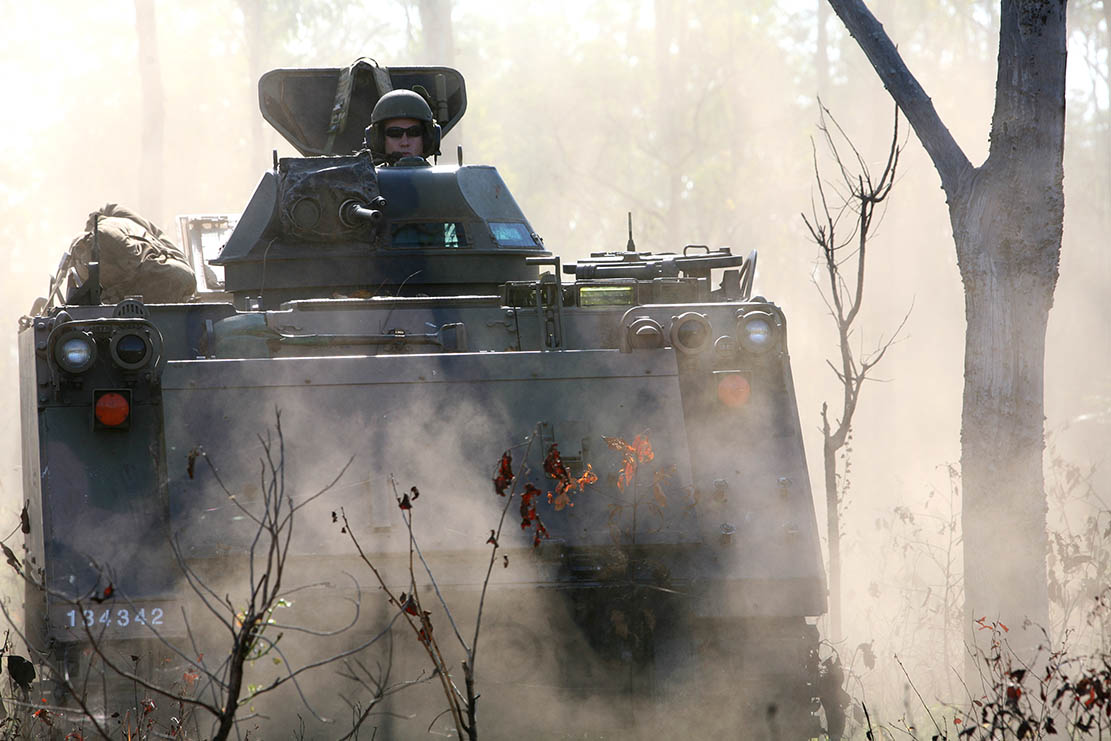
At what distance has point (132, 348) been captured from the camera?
5.39 meters

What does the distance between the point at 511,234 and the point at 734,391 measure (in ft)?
8.08

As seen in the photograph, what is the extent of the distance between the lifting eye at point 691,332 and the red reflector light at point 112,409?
87.6 inches

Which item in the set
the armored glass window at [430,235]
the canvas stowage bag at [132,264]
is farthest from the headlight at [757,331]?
the canvas stowage bag at [132,264]

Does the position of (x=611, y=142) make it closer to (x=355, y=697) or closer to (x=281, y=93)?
(x=281, y=93)

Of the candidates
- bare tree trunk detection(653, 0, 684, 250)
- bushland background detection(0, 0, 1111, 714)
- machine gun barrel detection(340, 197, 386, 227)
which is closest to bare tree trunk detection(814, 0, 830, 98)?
bushland background detection(0, 0, 1111, 714)

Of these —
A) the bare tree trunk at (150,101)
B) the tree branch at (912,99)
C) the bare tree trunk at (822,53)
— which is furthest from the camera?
the bare tree trunk at (822,53)

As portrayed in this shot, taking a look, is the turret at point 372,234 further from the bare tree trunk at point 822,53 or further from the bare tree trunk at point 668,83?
the bare tree trunk at point 822,53

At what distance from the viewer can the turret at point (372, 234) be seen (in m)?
7.12

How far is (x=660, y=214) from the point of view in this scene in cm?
3688

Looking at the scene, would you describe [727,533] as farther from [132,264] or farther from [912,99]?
[132,264]

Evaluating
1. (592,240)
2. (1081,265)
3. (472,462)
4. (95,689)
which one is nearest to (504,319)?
(472,462)

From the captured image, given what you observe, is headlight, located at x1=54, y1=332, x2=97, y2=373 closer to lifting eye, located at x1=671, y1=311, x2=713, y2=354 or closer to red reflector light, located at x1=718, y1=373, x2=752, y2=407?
lifting eye, located at x1=671, y1=311, x2=713, y2=354

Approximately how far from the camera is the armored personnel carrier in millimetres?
5078

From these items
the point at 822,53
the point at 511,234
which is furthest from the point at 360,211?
the point at 822,53
